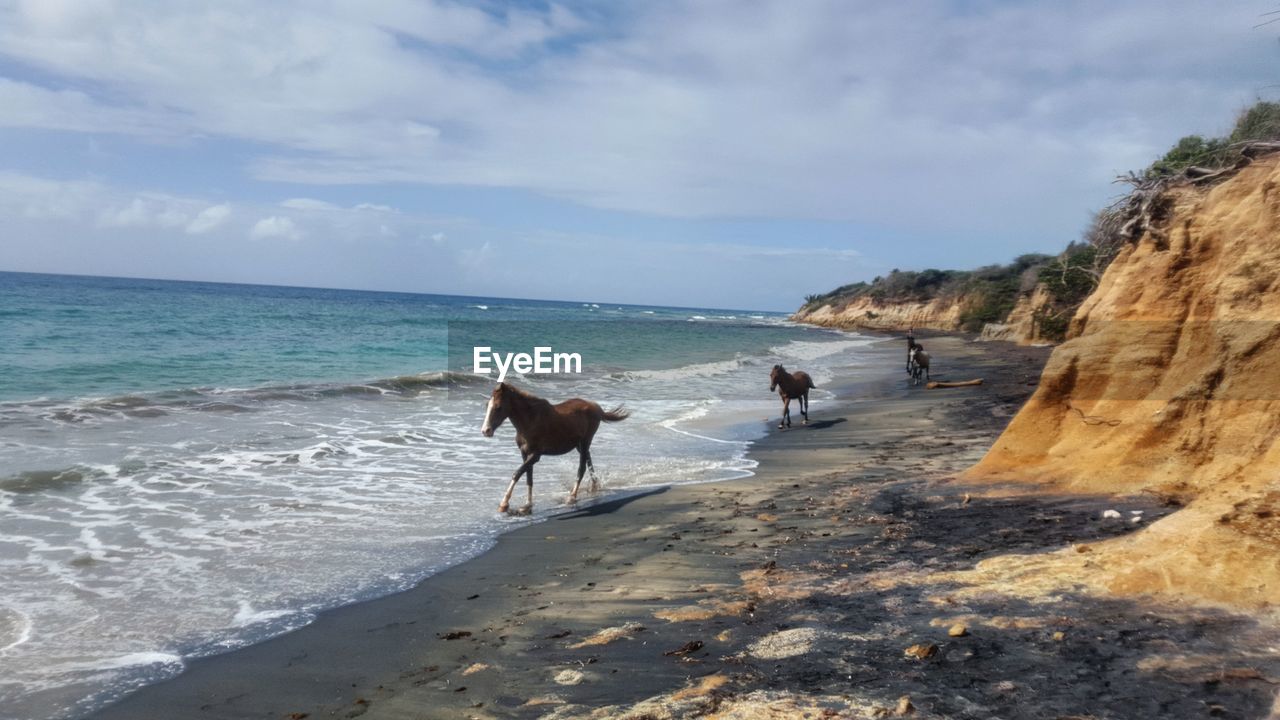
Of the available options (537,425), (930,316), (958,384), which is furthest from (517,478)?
(930,316)

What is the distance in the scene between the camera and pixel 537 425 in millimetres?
10750

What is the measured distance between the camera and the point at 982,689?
3637 mm

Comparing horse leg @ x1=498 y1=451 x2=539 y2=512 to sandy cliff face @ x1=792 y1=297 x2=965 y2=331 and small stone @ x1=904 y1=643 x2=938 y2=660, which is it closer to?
small stone @ x1=904 y1=643 x2=938 y2=660

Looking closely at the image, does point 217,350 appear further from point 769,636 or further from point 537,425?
point 769,636

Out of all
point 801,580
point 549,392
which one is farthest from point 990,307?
point 801,580

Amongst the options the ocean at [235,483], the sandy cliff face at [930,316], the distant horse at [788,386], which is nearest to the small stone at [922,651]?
the ocean at [235,483]

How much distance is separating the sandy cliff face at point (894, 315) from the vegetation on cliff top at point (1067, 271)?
0.69 m

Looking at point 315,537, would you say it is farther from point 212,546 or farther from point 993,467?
point 993,467

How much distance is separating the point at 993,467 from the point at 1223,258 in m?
3.21

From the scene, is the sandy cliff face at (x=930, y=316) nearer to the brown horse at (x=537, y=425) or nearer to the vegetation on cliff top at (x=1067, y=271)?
the vegetation on cliff top at (x=1067, y=271)

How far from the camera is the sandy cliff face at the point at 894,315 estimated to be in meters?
72.3

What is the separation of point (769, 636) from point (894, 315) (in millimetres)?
81345

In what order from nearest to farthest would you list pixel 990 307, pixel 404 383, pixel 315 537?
pixel 315 537, pixel 404 383, pixel 990 307

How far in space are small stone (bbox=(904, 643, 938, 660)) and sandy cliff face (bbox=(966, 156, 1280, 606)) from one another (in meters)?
1.39
